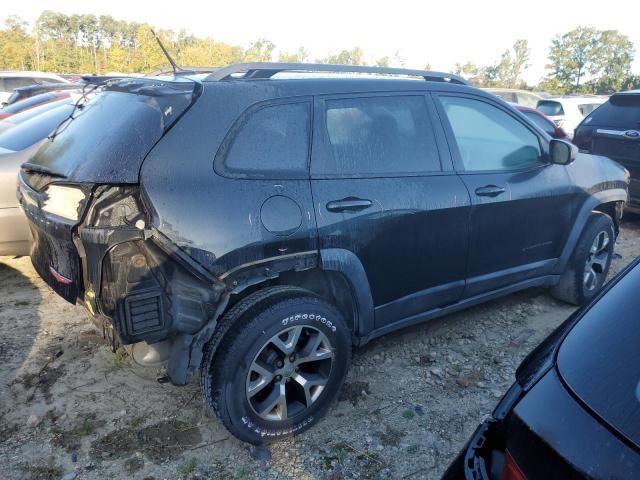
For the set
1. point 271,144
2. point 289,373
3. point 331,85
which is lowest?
point 289,373

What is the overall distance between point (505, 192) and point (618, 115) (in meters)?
4.20

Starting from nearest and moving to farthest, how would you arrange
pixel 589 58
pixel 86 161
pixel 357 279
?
pixel 86 161
pixel 357 279
pixel 589 58

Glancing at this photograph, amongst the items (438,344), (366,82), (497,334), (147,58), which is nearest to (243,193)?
(366,82)

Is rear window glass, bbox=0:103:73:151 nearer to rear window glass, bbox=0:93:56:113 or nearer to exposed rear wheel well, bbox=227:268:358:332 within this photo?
rear window glass, bbox=0:93:56:113

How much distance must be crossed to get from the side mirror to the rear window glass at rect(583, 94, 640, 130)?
10.9 ft

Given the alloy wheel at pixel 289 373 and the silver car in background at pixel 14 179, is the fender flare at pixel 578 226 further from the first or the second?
the silver car in background at pixel 14 179

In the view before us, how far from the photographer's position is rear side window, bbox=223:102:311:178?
2611 millimetres

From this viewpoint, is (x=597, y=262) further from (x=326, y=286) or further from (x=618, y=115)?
(x=618, y=115)

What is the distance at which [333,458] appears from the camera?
2.71m

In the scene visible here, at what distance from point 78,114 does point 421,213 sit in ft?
6.85

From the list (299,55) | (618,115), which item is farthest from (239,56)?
(618,115)

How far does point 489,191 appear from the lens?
3434 mm

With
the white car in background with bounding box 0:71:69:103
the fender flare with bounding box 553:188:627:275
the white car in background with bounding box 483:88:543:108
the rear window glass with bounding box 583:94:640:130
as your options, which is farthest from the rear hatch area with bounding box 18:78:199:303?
the white car in background with bounding box 483:88:543:108

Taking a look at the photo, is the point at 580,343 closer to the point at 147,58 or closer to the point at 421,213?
the point at 421,213
